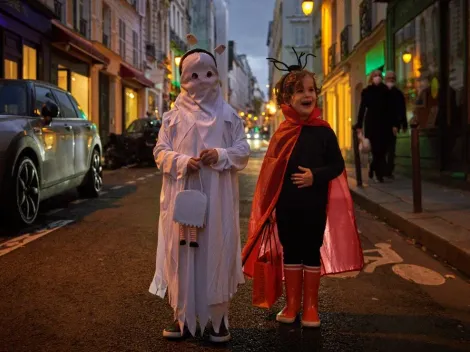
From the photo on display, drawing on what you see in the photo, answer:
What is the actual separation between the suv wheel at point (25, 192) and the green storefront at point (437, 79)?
6.67 meters

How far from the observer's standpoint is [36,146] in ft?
20.5

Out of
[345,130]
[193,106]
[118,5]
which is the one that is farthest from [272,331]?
[118,5]

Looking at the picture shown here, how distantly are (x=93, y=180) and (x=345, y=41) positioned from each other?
1444 centimetres

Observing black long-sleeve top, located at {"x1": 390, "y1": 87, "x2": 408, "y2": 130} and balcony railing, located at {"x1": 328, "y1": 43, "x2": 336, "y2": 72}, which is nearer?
black long-sleeve top, located at {"x1": 390, "y1": 87, "x2": 408, "y2": 130}

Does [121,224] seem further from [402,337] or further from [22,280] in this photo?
[402,337]

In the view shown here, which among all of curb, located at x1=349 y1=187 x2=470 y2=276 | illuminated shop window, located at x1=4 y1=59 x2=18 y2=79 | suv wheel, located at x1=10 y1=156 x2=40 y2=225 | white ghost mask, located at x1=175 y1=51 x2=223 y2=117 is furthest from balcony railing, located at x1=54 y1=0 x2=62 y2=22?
white ghost mask, located at x1=175 y1=51 x2=223 y2=117

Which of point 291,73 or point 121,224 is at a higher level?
point 291,73

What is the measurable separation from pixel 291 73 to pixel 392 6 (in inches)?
457

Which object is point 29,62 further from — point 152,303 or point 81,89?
point 152,303

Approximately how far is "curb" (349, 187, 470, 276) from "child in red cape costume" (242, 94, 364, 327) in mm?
1680

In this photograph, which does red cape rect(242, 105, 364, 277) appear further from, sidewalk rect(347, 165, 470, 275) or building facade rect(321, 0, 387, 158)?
building facade rect(321, 0, 387, 158)

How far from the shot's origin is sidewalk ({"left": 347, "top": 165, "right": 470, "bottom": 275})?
488 centimetres

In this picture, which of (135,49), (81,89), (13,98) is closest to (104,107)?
(81,89)

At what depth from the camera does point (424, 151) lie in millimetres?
11094
